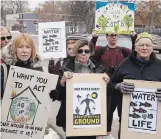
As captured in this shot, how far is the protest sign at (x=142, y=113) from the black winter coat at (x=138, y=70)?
13 cm

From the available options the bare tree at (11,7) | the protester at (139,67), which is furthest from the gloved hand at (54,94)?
the bare tree at (11,7)

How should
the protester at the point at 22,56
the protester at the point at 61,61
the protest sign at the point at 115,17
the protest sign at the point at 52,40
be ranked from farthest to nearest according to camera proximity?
the protest sign at the point at 52,40 < the protest sign at the point at 115,17 < the protester at the point at 61,61 < the protester at the point at 22,56

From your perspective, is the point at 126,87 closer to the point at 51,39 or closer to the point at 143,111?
the point at 143,111

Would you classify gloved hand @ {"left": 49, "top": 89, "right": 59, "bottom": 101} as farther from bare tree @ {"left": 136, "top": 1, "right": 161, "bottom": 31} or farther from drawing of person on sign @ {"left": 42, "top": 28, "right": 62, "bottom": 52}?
bare tree @ {"left": 136, "top": 1, "right": 161, "bottom": 31}

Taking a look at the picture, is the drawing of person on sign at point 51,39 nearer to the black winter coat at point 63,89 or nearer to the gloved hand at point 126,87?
the black winter coat at point 63,89

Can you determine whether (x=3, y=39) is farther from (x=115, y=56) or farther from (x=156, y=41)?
(x=156, y=41)

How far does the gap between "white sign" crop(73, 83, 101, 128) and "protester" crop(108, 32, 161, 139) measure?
196 mm

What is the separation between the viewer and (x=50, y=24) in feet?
18.9

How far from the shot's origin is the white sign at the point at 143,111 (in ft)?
11.4

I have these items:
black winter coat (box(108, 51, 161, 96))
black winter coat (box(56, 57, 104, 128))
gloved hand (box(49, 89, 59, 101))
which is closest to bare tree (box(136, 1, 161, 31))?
black winter coat (box(108, 51, 161, 96))

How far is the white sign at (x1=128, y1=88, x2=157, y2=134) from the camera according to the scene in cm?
347

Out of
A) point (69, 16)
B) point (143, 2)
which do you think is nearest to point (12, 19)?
point (69, 16)

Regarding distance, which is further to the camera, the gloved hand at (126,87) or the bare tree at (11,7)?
the bare tree at (11,7)

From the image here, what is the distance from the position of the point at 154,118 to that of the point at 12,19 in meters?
65.8
